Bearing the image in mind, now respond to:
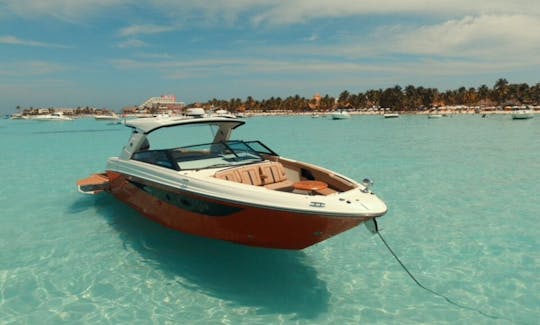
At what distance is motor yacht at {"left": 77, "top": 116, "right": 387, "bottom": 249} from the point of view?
565 cm

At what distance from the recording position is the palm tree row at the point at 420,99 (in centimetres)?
13438

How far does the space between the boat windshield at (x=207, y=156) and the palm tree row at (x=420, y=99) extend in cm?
15607

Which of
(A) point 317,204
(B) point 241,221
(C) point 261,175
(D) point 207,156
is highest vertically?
(D) point 207,156

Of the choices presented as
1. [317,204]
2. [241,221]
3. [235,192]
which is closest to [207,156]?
[235,192]

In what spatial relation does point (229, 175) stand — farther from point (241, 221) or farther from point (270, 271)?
point (270, 271)

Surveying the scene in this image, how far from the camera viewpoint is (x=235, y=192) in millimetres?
6125

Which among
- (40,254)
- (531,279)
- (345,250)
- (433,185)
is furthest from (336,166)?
(40,254)

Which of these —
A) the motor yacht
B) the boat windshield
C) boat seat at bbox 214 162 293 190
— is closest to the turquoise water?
the motor yacht

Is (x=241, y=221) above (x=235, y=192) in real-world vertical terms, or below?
below

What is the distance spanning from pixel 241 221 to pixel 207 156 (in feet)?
9.90

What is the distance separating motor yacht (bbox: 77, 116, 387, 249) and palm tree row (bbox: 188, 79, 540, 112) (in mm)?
156383

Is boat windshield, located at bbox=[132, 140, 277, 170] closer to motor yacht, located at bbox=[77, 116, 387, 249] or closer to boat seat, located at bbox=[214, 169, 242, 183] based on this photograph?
motor yacht, located at bbox=[77, 116, 387, 249]

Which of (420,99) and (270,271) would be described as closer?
(270,271)

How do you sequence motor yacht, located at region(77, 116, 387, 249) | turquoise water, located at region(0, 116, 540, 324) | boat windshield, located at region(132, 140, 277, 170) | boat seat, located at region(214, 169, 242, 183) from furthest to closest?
boat windshield, located at region(132, 140, 277, 170), boat seat, located at region(214, 169, 242, 183), turquoise water, located at region(0, 116, 540, 324), motor yacht, located at region(77, 116, 387, 249)
